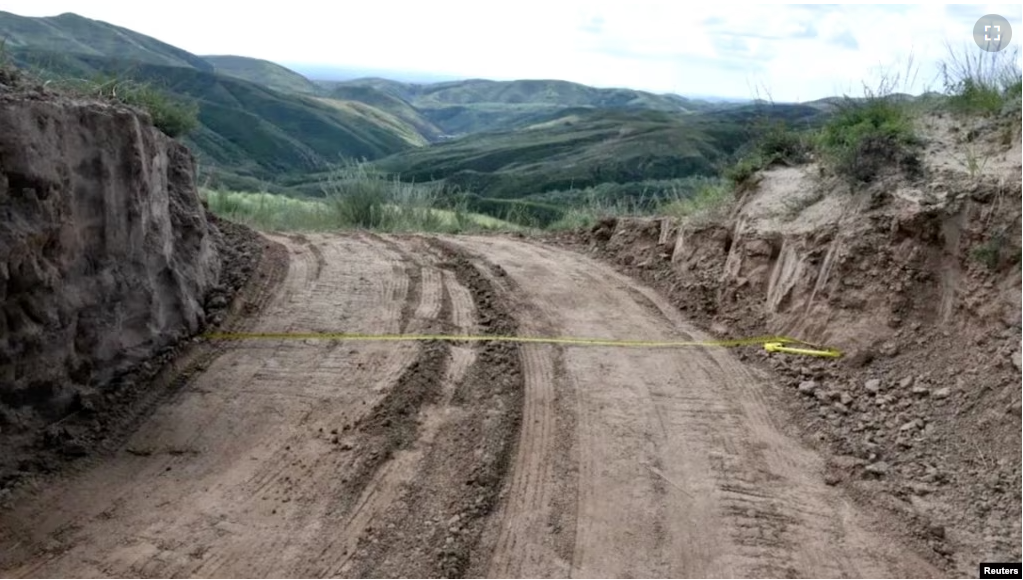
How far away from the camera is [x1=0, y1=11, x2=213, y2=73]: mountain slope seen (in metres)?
46.4

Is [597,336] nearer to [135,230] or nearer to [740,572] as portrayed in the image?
[740,572]

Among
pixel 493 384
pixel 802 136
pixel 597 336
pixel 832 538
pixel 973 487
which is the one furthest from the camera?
pixel 802 136

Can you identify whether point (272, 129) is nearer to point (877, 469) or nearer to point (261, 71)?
point (261, 71)

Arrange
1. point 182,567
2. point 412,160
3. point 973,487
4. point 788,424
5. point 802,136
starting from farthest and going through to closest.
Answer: point 412,160 → point 802,136 → point 788,424 → point 973,487 → point 182,567

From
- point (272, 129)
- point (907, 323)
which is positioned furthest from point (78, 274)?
point (272, 129)

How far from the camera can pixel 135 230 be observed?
17.9 feet

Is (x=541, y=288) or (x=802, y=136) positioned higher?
(x=802, y=136)

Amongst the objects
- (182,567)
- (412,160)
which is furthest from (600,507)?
(412,160)

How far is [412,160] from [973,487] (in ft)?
140

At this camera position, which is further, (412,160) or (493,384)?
(412,160)

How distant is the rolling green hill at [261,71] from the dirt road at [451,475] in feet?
270

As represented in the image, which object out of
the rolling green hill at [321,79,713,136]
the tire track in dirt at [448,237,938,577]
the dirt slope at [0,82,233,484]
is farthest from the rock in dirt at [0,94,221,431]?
the rolling green hill at [321,79,713,136]

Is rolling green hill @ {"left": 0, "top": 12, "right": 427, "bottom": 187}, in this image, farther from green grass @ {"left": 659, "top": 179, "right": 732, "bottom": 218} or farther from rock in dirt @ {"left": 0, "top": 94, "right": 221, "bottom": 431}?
rock in dirt @ {"left": 0, "top": 94, "right": 221, "bottom": 431}

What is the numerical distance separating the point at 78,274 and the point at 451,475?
260cm
